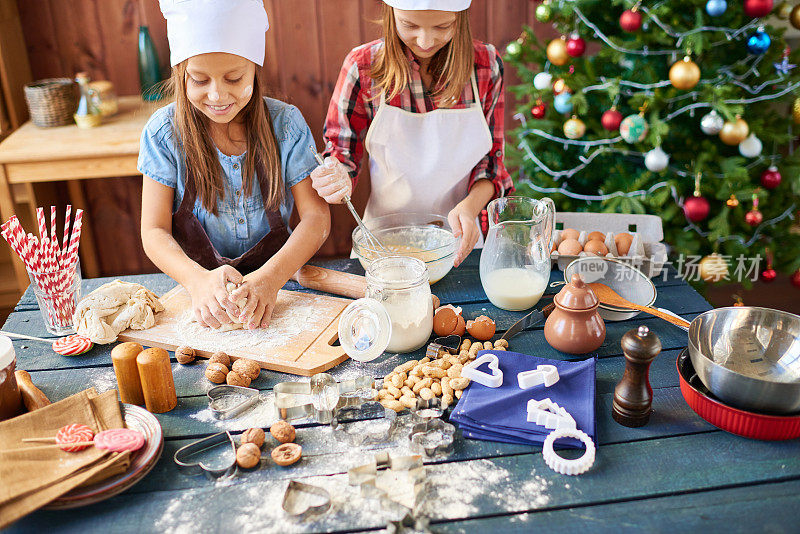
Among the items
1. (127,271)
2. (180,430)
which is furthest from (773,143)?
(127,271)

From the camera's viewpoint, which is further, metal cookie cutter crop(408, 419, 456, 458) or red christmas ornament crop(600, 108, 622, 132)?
red christmas ornament crop(600, 108, 622, 132)

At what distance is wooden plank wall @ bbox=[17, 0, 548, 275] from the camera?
2.78 meters

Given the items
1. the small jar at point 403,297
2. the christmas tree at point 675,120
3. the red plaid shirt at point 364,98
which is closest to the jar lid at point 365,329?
the small jar at point 403,297

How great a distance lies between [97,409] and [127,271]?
7.83 ft

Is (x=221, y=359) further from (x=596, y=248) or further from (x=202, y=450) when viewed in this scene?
(x=596, y=248)

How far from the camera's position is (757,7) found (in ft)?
6.96

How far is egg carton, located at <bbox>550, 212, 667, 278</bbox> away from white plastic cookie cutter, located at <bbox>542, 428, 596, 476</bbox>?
0.63 m

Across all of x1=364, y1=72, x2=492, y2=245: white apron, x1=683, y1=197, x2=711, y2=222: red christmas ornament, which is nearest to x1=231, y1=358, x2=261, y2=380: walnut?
x1=364, y1=72, x2=492, y2=245: white apron

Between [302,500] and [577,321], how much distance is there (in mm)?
636

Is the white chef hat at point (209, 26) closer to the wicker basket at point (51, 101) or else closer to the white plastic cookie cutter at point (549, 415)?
the white plastic cookie cutter at point (549, 415)

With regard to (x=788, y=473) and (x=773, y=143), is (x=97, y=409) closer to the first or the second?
(x=788, y=473)

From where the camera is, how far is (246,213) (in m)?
1.72

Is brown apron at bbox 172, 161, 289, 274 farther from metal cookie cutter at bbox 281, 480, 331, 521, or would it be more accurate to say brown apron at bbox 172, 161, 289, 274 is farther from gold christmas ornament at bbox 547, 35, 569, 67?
gold christmas ornament at bbox 547, 35, 569, 67

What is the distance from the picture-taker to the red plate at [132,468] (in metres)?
0.91
